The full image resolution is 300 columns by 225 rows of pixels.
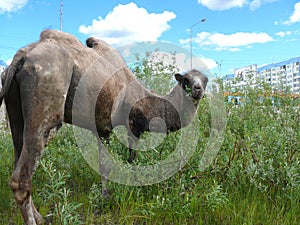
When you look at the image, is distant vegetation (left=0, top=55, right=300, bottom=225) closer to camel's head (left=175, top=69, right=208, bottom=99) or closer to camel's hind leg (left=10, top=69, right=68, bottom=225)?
camel's hind leg (left=10, top=69, right=68, bottom=225)

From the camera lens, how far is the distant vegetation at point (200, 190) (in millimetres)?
3893

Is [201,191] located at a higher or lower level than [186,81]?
lower

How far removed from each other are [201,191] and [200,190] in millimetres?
33

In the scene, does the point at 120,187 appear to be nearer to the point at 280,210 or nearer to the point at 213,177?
the point at 213,177

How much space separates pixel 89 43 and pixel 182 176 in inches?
99.1

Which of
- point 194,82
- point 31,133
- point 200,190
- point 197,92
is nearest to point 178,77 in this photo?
point 194,82

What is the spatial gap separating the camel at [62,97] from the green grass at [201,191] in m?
0.29

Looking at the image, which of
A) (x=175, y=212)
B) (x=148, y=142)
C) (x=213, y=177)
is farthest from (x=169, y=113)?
(x=175, y=212)

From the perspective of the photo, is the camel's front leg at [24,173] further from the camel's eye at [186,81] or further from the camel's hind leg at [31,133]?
the camel's eye at [186,81]

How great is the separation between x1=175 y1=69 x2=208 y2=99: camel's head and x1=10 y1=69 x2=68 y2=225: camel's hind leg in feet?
8.80

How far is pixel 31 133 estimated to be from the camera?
354 centimetres

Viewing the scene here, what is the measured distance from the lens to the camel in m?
3.54

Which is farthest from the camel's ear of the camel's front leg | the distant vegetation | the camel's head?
the camel's front leg

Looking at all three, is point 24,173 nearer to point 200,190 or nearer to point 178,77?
point 200,190
